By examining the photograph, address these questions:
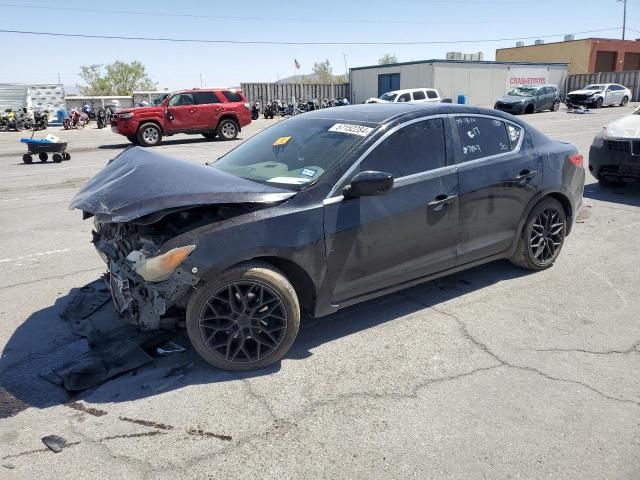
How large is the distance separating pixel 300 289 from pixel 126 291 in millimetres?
1167

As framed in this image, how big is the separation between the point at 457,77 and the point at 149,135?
2724 cm

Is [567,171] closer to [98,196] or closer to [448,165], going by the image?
[448,165]

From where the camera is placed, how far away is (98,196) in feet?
11.8

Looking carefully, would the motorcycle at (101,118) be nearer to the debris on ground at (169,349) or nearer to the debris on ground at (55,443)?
the debris on ground at (169,349)

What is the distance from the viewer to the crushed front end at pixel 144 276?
3.17 meters

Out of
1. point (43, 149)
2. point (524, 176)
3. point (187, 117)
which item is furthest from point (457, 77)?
point (524, 176)

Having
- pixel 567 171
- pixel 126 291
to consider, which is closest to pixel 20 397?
pixel 126 291

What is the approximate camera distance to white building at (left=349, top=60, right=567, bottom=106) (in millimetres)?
38531

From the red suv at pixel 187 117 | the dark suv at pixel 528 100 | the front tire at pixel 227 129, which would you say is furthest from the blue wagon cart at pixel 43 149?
the dark suv at pixel 528 100

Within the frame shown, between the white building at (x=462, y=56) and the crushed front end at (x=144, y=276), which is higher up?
the white building at (x=462, y=56)

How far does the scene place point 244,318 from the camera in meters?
3.45

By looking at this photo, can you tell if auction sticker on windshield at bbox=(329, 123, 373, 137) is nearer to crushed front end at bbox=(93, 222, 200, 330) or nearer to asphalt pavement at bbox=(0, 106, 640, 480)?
asphalt pavement at bbox=(0, 106, 640, 480)

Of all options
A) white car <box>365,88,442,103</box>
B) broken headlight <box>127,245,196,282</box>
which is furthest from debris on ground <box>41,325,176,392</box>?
white car <box>365,88,442,103</box>

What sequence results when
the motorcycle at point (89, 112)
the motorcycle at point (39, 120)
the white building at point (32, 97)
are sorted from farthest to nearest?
1. the white building at point (32, 97)
2. the motorcycle at point (89, 112)
3. the motorcycle at point (39, 120)
